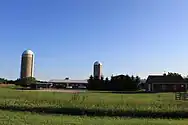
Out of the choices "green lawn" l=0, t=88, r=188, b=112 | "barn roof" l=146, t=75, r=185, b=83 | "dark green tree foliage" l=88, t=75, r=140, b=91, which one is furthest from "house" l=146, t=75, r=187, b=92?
"green lawn" l=0, t=88, r=188, b=112

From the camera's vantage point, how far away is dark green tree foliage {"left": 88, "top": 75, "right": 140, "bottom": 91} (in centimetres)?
10062

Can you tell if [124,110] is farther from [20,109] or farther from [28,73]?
[28,73]

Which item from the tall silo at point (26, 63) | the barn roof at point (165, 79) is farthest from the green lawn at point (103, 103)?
the tall silo at point (26, 63)

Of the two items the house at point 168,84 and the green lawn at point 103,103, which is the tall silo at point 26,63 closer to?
the house at point 168,84

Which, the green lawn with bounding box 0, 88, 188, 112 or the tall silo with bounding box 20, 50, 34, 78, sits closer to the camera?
the green lawn with bounding box 0, 88, 188, 112

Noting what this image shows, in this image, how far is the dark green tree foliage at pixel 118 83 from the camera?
100625 mm

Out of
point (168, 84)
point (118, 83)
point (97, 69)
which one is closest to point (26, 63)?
point (97, 69)

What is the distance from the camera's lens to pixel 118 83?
4166 inches

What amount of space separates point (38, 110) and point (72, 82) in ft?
508

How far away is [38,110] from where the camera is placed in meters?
28.5

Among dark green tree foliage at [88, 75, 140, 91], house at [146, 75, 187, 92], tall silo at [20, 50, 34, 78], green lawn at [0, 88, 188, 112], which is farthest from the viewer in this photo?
tall silo at [20, 50, 34, 78]

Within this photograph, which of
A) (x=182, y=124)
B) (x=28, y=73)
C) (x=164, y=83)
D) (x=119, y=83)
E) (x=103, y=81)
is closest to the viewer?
(x=182, y=124)

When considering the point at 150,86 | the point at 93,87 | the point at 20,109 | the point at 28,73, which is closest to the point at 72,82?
the point at 28,73

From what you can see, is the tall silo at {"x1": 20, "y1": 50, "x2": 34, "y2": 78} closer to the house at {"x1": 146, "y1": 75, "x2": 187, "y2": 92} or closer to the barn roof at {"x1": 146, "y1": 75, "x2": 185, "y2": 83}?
the barn roof at {"x1": 146, "y1": 75, "x2": 185, "y2": 83}
